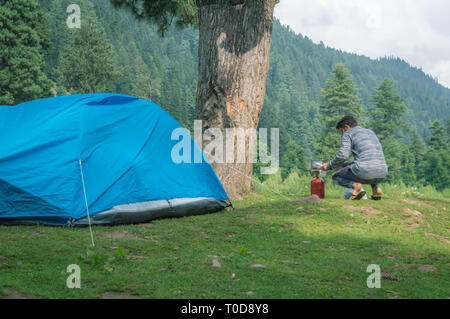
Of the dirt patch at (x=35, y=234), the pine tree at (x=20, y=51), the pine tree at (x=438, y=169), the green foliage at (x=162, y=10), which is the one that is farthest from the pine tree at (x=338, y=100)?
the dirt patch at (x=35, y=234)

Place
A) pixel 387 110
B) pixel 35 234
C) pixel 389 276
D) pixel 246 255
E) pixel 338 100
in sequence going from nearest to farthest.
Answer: pixel 389 276
pixel 246 255
pixel 35 234
pixel 338 100
pixel 387 110

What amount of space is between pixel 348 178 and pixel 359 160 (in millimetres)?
435

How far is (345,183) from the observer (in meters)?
7.46

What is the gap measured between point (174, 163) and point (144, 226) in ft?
3.80

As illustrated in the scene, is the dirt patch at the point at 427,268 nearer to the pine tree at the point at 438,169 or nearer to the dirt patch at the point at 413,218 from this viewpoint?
the dirt patch at the point at 413,218

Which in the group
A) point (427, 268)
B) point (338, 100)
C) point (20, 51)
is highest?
point (20, 51)

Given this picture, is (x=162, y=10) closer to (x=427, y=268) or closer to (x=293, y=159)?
(x=427, y=268)

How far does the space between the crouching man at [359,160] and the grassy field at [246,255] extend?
0.54 meters

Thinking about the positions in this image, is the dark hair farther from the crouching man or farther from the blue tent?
the blue tent

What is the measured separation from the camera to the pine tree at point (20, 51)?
3350 centimetres

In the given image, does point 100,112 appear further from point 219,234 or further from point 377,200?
point 377,200

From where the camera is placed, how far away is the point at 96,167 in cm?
586

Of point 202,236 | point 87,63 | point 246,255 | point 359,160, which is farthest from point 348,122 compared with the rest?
point 87,63
